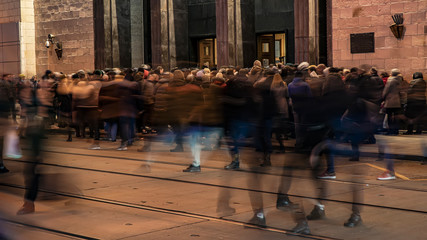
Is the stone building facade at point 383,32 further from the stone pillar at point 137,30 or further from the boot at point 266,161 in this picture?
the stone pillar at point 137,30

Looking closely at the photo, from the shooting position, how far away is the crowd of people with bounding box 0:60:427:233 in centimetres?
716

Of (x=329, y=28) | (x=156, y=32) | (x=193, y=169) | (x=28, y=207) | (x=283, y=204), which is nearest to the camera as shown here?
(x=283, y=204)

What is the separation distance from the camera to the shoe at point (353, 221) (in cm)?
709

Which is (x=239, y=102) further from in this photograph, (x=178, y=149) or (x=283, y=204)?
(x=178, y=149)

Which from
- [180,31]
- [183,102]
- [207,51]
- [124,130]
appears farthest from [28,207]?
[207,51]

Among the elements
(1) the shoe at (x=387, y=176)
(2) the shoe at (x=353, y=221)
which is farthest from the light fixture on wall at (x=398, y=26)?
(2) the shoe at (x=353, y=221)

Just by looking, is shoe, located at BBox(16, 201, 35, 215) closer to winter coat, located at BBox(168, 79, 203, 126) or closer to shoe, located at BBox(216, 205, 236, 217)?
shoe, located at BBox(216, 205, 236, 217)

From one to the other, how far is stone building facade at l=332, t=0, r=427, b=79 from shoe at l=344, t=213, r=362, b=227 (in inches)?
496

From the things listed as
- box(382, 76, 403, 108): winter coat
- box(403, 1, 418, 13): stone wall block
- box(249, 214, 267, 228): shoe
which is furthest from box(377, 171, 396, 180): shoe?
box(403, 1, 418, 13): stone wall block

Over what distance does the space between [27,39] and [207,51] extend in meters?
9.49

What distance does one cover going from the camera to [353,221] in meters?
7.10

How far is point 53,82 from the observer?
19.5 meters

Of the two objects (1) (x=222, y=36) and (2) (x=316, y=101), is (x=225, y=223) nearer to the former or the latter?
(2) (x=316, y=101)

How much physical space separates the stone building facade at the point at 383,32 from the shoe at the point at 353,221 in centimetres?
1260
